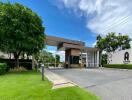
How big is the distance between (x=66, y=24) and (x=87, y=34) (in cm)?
902

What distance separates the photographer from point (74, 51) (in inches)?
1027

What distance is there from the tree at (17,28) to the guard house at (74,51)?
246 inches

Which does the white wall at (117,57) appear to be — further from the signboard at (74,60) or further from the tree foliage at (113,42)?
the signboard at (74,60)

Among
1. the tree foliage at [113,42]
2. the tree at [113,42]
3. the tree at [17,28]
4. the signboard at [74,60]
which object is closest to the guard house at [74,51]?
the signboard at [74,60]

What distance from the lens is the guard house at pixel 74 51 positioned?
23984 mm

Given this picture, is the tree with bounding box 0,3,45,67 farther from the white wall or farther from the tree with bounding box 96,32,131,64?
the tree with bounding box 96,32,131,64

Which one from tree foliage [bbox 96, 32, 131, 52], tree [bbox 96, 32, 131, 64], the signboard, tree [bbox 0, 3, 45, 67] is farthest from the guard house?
tree [bbox 0, 3, 45, 67]

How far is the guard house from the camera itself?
944 inches

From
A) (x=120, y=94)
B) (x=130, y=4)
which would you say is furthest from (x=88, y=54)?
(x=120, y=94)

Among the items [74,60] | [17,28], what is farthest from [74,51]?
[17,28]

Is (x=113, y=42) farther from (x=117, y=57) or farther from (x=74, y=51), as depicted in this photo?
(x=74, y=51)

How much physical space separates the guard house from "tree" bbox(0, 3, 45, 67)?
6.24 m

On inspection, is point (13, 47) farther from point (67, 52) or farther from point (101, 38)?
point (101, 38)

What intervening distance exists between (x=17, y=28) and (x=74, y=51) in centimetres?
1275
